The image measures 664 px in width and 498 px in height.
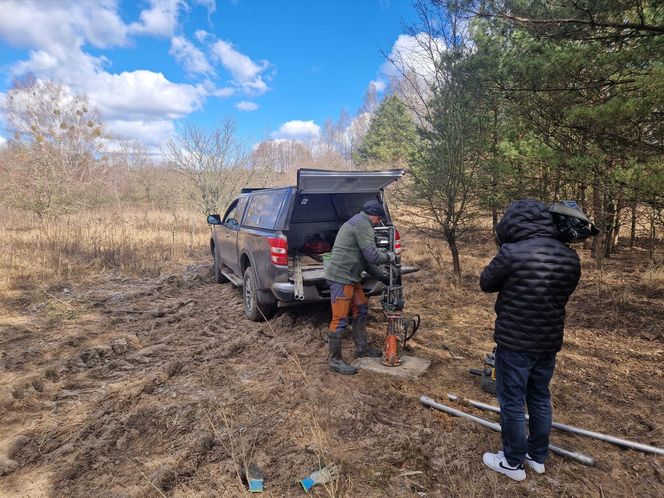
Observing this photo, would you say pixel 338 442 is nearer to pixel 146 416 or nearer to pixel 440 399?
pixel 440 399

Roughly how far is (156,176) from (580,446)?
101 feet

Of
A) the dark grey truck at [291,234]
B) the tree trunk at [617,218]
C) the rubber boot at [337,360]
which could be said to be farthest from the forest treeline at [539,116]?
the rubber boot at [337,360]

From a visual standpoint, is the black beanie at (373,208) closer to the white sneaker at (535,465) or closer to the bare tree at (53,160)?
the white sneaker at (535,465)

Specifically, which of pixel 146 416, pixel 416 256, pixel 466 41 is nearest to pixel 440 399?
pixel 146 416

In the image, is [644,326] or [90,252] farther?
[90,252]

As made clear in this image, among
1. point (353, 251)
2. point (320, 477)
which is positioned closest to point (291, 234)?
point (353, 251)

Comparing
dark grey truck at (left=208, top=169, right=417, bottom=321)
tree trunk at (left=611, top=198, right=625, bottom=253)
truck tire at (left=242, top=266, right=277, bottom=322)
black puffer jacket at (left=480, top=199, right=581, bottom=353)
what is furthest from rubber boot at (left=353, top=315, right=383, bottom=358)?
tree trunk at (left=611, top=198, right=625, bottom=253)

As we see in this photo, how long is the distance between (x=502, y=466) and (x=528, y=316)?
1.03 meters

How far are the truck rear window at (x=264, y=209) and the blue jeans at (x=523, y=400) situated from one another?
11.2 feet

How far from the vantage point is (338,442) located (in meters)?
2.80

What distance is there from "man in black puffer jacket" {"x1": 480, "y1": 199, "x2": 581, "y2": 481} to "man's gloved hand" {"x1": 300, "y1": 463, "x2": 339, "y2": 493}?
105cm

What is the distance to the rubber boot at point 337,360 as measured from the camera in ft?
12.8

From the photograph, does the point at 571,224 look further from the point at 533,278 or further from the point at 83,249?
the point at 83,249

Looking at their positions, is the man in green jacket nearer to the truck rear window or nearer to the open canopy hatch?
the open canopy hatch
